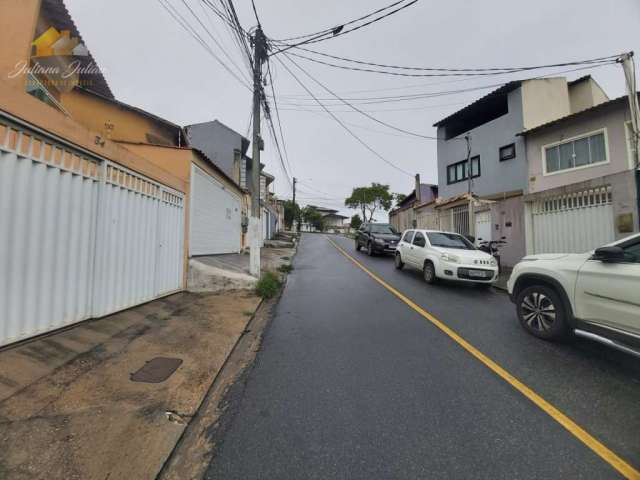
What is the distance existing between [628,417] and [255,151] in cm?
820

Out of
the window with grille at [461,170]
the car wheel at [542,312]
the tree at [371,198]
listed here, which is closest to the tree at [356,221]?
the tree at [371,198]

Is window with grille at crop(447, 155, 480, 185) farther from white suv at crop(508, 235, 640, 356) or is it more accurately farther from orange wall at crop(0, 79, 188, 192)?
orange wall at crop(0, 79, 188, 192)

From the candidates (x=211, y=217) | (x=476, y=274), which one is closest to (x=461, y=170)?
(x=476, y=274)

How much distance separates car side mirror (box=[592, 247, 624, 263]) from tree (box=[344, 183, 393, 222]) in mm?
43030

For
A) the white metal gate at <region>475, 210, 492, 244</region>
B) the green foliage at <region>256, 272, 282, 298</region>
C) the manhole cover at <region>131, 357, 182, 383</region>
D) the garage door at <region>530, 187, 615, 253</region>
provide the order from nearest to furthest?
the manhole cover at <region>131, 357, 182, 383</region>, the green foliage at <region>256, 272, 282, 298</region>, the garage door at <region>530, 187, 615, 253</region>, the white metal gate at <region>475, 210, 492, 244</region>

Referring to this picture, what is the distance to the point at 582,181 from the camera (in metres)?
8.33

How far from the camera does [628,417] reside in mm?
2195

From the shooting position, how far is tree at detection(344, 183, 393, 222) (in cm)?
4502

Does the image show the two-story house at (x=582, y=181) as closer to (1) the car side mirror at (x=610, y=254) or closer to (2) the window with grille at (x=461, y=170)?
(2) the window with grille at (x=461, y=170)

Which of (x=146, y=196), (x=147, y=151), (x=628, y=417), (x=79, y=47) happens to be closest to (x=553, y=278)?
(x=628, y=417)

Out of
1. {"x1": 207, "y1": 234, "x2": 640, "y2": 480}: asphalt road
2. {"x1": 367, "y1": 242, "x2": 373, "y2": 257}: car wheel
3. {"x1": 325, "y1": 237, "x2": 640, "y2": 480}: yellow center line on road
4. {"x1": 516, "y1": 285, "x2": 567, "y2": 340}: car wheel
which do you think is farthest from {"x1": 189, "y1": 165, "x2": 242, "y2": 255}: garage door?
{"x1": 516, "y1": 285, "x2": 567, "y2": 340}: car wheel

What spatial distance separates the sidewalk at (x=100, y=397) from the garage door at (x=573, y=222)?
9.54 meters

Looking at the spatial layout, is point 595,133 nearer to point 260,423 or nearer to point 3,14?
point 260,423

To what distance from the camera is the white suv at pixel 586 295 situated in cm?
289
